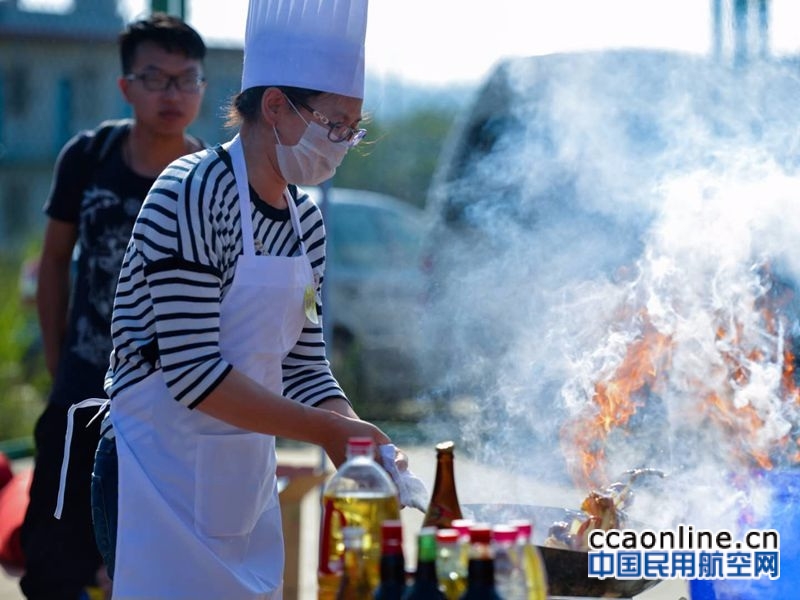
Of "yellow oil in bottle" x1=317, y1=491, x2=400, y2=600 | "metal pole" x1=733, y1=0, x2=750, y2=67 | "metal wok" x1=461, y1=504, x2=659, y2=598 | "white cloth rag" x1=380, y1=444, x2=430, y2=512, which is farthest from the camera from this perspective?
"metal pole" x1=733, y1=0, x2=750, y2=67

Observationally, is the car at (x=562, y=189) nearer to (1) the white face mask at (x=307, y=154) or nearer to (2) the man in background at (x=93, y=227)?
(2) the man in background at (x=93, y=227)

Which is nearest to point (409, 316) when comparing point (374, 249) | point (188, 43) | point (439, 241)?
point (374, 249)

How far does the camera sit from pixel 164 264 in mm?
2340

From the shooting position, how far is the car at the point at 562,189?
4.46 m

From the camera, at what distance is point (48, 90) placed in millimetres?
10953

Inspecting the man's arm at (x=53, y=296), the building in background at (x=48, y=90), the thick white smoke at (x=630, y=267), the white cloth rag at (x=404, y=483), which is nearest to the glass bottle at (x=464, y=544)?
the white cloth rag at (x=404, y=483)

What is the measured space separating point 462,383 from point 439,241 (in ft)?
2.77

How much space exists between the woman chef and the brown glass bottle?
145 millimetres

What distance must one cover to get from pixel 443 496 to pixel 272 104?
0.89 metres

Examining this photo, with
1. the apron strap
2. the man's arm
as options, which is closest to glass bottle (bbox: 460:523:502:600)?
the apron strap

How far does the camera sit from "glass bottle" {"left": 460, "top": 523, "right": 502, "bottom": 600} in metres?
1.77

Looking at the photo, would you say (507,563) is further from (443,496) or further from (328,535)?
(443,496)

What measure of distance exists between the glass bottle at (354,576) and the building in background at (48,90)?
4815mm

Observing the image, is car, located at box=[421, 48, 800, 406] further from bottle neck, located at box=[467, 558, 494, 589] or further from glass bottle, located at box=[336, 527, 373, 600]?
bottle neck, located at box=[467, 558, 494, 589]
